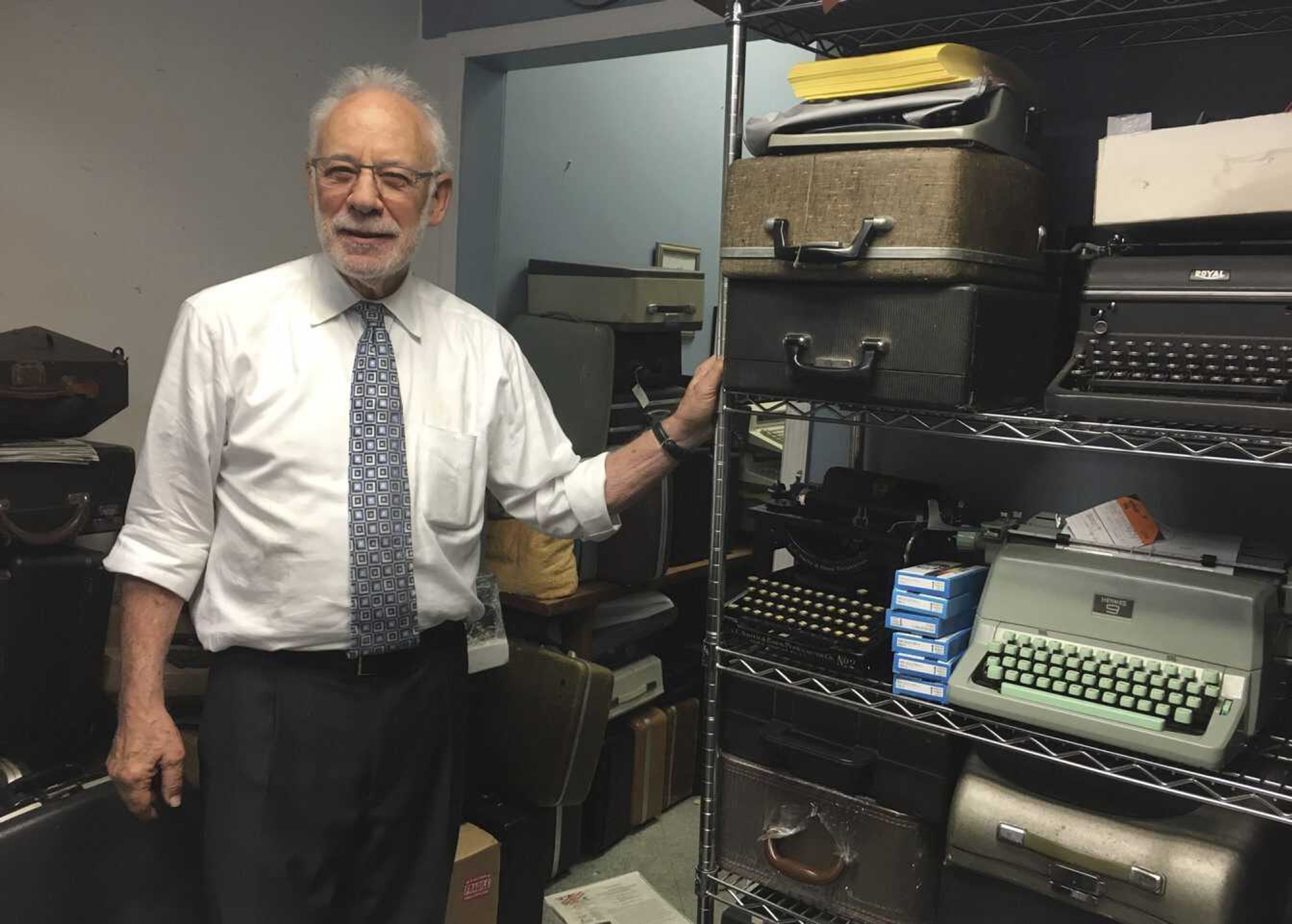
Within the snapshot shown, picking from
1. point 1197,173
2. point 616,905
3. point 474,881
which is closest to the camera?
point 1197,173

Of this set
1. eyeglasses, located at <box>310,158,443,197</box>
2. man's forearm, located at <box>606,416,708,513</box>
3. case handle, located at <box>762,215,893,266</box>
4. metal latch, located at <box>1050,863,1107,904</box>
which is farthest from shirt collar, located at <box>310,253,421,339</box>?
metal latch, located at <box>1050,863,1107,904</box>

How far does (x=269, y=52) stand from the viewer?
2.61m

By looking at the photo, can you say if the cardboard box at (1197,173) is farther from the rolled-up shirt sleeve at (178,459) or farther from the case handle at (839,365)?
the rolled-up shirt sleeve at (178,459)

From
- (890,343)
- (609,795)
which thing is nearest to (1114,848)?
(890,343)

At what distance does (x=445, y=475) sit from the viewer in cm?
163

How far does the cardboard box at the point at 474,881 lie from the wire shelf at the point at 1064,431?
1.17 metres

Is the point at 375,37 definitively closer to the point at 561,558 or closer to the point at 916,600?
the point at 561,558

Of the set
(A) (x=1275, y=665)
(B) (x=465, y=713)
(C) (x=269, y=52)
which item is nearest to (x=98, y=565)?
(B) (x=465, y=713)

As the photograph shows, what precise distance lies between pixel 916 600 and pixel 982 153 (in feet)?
2.19

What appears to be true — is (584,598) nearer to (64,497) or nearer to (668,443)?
(668,443)

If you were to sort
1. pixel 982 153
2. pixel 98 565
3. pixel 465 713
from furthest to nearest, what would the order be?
pixel 98 565, pixel 465 713, pixel 982 153

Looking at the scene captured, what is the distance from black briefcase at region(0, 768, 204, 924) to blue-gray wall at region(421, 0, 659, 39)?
6.84 feet

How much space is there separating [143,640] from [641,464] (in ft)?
2.68

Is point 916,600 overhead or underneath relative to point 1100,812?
overhead
